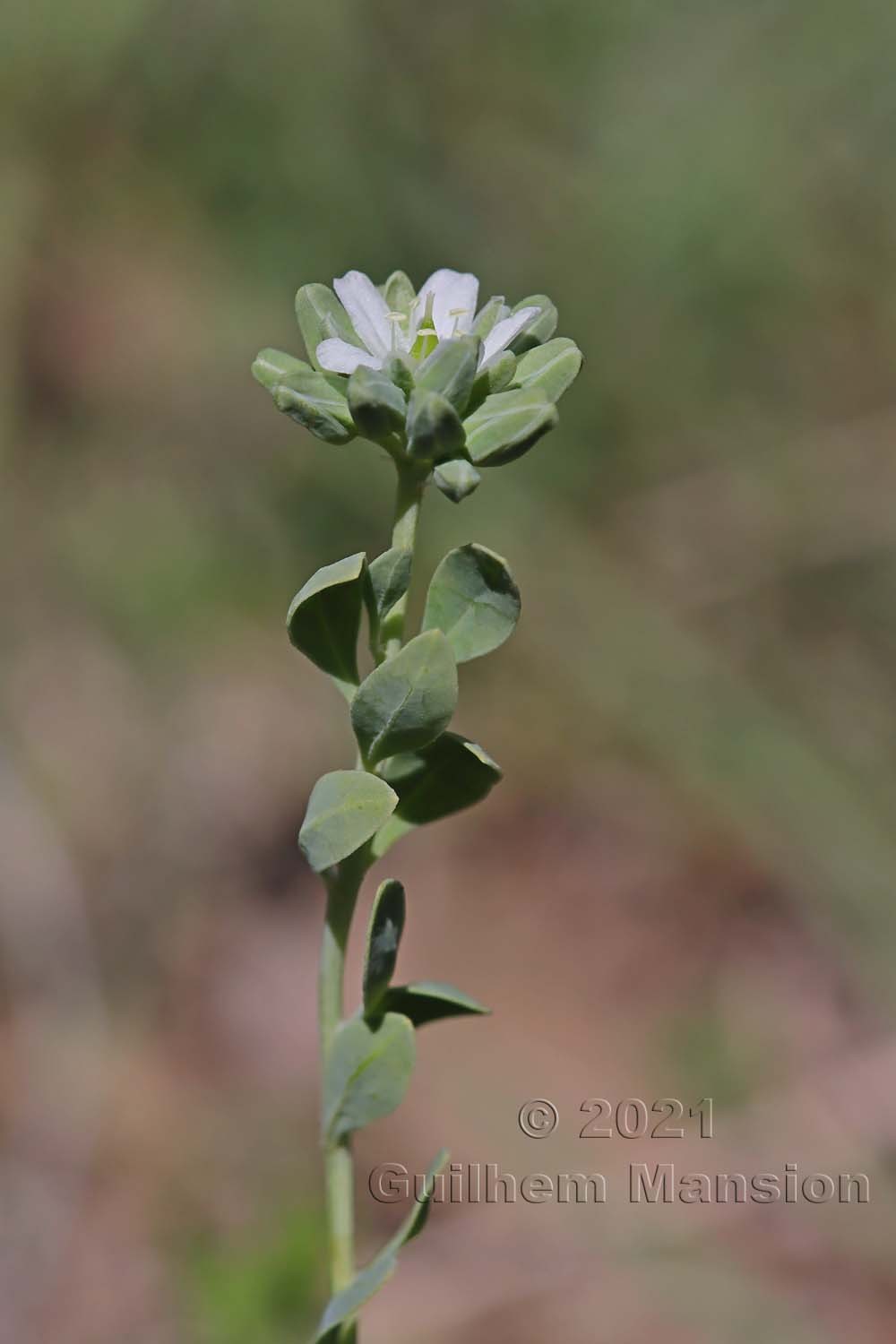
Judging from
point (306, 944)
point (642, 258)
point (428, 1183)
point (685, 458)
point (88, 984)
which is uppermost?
point (642, 258)

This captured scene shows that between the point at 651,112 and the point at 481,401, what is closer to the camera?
the point at 481,401

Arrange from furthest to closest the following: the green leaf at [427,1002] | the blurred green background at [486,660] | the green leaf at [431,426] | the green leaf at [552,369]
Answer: the blurred green background at [486,660]
the green leaf at [427,1002]
the green leaf at [552,369]
the green leaf at [431,426]

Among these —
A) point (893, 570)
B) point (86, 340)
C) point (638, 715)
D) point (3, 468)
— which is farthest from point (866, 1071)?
point (86, 340)

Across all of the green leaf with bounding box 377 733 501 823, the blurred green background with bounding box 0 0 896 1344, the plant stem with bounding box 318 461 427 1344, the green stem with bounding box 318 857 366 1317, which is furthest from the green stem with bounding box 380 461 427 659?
the blurred green background with bounding box 0 0 896 1344

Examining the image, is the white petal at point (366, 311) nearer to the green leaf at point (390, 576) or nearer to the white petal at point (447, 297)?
the white petal at point (447, 297)

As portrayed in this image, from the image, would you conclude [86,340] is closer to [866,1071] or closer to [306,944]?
[306,944]

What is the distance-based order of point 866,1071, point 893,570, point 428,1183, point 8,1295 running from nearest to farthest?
point 428,1183 < point 8,1295 < point 866,1071 < point 893,570

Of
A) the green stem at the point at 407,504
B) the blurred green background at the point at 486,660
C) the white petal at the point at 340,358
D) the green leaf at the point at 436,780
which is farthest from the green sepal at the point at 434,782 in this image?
the blurred green background at the point at 486,660
